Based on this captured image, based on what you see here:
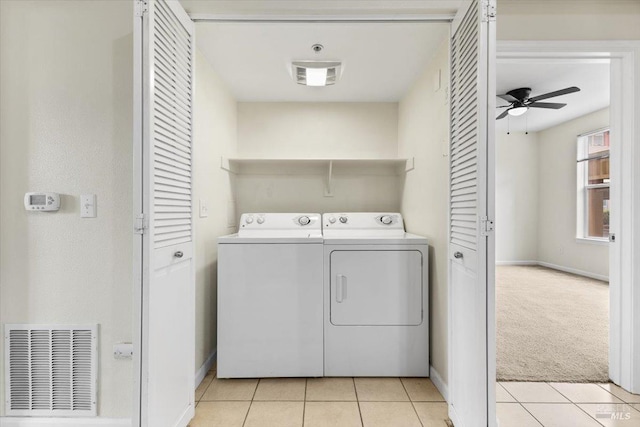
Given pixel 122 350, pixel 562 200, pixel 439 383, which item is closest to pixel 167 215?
pixel 122 350

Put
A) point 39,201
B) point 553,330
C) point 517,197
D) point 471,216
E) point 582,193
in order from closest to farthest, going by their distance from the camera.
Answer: point 471,216, point 39,201, point 553,330, point 582,193, point 517,197

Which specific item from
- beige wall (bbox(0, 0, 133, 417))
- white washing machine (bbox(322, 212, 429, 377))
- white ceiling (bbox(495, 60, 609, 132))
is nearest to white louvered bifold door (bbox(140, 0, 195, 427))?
beige wall (bbox(0, 0, 133, 417))

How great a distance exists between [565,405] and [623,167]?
4.72 ft

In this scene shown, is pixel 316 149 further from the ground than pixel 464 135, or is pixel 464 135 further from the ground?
pixel 316 149

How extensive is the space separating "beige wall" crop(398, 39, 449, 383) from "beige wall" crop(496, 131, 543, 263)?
4485mm

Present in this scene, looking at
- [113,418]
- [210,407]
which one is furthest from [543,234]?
[113,418]

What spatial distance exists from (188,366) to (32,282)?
879 millimetres

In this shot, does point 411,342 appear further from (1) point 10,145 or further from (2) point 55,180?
(1) point 10,145

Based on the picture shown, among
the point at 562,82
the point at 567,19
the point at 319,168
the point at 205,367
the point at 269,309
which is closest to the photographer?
the point at 567,19

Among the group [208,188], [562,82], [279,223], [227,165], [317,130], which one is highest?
[562,82]

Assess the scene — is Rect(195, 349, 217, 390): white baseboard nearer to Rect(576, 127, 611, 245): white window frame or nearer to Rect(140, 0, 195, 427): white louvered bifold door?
Rect(140, 0, 195, 427): white louvered bifold door

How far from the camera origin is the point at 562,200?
5.81m

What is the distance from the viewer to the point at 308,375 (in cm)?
219

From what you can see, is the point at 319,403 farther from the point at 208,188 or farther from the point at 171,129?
A: the point at 171,129
